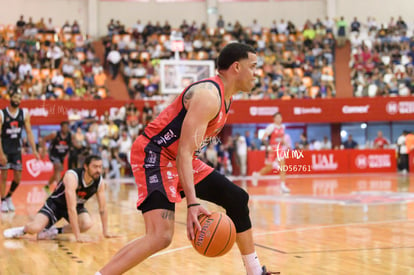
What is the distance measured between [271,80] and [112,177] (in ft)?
30.2

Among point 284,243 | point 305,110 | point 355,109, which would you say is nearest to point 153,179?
point 284,243

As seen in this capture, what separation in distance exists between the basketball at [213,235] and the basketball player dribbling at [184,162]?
0.07 meters

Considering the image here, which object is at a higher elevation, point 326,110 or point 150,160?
point 326,110

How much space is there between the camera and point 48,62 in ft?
82.2

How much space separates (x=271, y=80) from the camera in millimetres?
28078

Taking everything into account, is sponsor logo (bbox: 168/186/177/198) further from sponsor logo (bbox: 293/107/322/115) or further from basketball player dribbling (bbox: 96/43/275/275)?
sponsor logo (bbox: 293/107/322/115)

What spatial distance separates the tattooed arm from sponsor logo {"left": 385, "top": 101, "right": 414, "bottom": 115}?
23899 mm

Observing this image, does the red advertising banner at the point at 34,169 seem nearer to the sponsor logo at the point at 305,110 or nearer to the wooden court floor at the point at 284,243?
the wooden court floor at the point at 284,243

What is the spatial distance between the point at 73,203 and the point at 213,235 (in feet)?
13.5

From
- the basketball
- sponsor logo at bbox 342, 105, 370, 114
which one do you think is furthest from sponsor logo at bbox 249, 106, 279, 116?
the basketball

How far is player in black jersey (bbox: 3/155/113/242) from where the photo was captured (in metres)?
7.86

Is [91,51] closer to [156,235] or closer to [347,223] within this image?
[347,223]

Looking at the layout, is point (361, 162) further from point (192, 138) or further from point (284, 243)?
point (192, 138)

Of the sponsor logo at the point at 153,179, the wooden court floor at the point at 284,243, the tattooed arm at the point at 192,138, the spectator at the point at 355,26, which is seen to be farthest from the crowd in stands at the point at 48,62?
the tattooed arm at the point at 192,138
